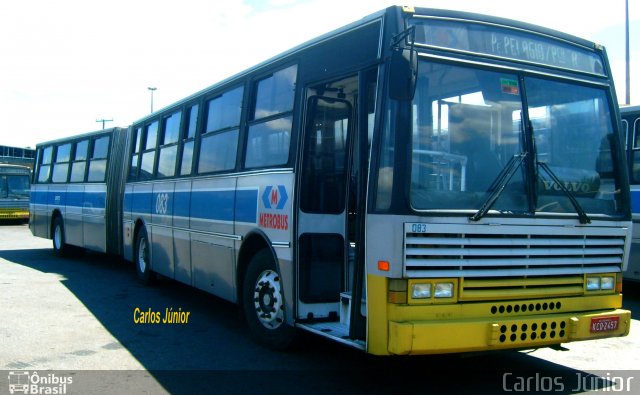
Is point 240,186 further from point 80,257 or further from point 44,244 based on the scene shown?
point 44,244

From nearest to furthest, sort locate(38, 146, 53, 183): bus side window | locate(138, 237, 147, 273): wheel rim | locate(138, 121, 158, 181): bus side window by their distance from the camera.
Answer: locate(138, 121, 158, 181): bus side window
locate(138, 237, 147, 273): wheel rim
locate(38, 146, 53, 183): bus side window

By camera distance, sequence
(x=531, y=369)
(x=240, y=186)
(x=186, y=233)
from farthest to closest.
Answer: (x=186, y=233) → (x=240, y=186) → (x=531, y=369)

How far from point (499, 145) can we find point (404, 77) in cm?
109

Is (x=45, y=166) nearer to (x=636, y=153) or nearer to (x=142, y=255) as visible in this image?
(x=142, y=255)

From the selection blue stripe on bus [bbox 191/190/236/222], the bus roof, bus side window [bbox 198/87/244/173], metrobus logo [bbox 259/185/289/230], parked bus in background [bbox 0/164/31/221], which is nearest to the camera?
the bus roof

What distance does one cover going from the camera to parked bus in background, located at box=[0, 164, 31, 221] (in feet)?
95.4

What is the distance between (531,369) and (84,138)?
12.8m

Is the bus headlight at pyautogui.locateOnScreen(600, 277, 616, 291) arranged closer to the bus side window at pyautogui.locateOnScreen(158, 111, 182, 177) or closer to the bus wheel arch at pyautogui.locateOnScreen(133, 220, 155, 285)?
the bus side window at pyautogui.locateOnScreen(158, 111, 182, 177)

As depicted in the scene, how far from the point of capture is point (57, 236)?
16.5 m

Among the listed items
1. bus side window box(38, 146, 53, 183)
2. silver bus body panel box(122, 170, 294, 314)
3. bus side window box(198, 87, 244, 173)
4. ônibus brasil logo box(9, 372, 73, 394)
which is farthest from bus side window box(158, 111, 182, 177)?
bus side window box(38, 146, 53, 183)

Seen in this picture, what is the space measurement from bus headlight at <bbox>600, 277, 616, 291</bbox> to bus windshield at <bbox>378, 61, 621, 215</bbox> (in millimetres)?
629

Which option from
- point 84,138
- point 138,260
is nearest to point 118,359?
point 138,260

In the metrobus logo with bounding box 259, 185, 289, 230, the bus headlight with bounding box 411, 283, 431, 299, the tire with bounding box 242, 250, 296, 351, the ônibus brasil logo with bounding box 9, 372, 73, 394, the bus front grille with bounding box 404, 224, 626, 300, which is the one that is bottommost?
the ônibus brasil logo with bounding box 9, 372, 73, 394

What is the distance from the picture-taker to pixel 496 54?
17.8 ft
